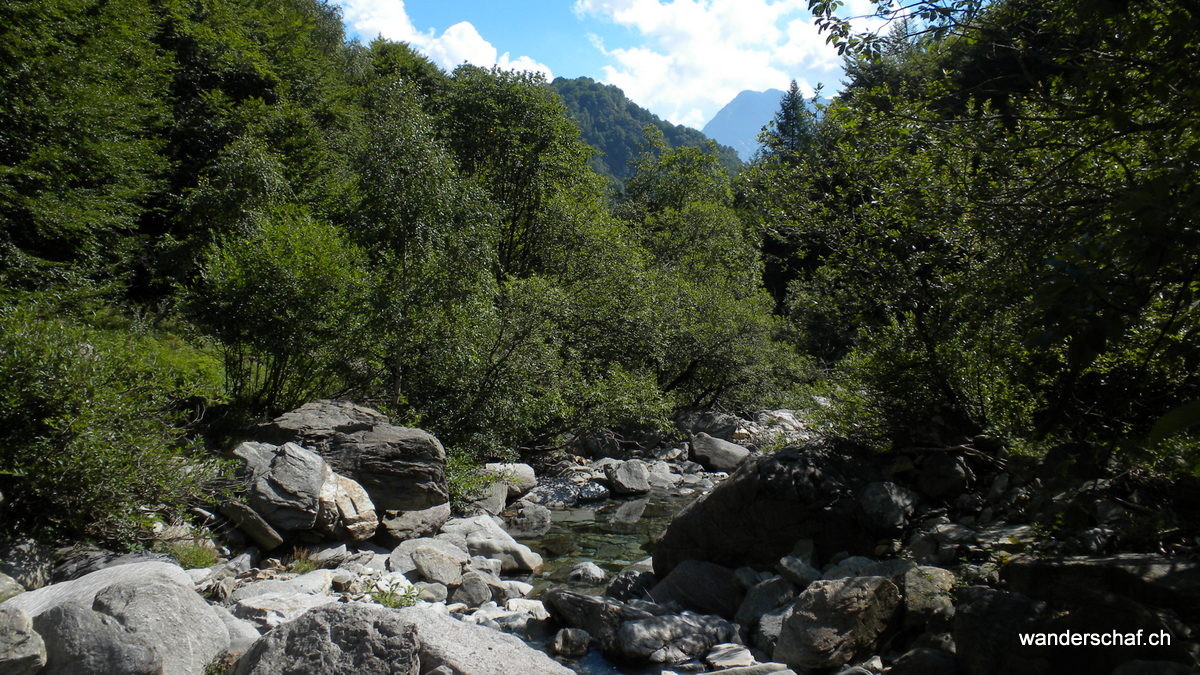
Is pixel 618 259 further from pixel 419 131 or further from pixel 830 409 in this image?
pixel 830 409

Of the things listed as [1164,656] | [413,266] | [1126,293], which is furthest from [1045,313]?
[413,266]

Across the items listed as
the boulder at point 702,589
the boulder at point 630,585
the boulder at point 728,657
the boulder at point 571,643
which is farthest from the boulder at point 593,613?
the boulder at point 630,585

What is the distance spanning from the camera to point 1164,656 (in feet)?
14.2

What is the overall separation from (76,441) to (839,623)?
6.61 m

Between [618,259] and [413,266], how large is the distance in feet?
27.7

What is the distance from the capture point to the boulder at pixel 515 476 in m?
14.4

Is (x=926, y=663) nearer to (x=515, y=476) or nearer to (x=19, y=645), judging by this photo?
(x=19, y=645)

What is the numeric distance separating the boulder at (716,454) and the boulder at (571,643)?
1173 cm

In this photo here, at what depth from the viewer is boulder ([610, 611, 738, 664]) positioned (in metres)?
6.90

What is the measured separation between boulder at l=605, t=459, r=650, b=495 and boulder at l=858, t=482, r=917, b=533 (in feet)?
24.8

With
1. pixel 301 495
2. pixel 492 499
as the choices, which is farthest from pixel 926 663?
pixel 492 499

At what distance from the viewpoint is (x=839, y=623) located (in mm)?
6195

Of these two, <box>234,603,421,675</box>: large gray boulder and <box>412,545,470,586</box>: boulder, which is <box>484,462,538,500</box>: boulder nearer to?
<box>412,545,470,586</box>: boulder

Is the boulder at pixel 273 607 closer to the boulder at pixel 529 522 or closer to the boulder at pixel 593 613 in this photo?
the boulder at pixel 593 613
